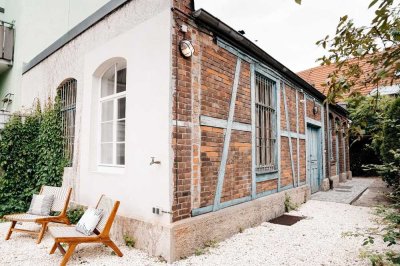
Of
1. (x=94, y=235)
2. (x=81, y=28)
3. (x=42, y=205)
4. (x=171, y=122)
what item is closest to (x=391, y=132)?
(x=171, y=122)

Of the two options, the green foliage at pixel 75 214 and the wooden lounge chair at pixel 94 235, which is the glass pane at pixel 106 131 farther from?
the wooden lounge chair at pixel 94 235

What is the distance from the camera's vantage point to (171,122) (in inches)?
146

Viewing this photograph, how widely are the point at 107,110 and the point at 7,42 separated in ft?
18.5

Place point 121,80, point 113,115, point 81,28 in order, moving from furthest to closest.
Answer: point 81,28, point 121,80, point 113,115

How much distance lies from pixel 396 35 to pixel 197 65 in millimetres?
2816

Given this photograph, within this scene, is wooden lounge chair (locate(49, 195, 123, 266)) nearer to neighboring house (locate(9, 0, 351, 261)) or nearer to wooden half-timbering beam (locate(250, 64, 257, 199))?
neighboring house (locate(9, 0, 351, 261))

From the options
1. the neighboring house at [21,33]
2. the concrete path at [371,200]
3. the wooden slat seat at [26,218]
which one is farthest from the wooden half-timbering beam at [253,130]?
the neighboring house at [21,33]

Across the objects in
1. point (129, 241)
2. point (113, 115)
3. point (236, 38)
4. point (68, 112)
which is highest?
point (236, 38)

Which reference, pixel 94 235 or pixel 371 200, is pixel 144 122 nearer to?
pixel 94 235

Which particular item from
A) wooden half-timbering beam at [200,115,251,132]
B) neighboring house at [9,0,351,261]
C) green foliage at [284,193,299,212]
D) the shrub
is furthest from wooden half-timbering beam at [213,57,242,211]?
the shrub

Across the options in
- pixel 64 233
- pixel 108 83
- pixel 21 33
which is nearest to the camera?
pixel 64 233

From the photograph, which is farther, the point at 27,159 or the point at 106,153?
the point at 27,159

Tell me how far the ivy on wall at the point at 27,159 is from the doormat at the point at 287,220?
4.74 meters

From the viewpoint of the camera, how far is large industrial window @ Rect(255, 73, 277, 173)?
6047 millimetres
